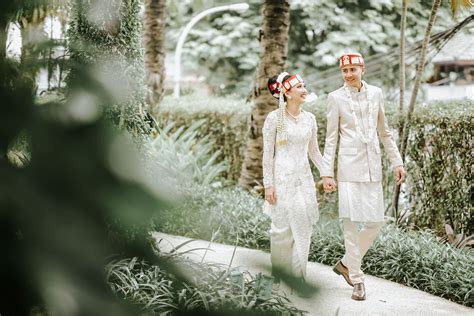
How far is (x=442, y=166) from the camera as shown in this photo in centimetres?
714

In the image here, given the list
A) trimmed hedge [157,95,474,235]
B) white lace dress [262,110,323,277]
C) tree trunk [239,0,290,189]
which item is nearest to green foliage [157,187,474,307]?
white lace dress [262,110,323,277]

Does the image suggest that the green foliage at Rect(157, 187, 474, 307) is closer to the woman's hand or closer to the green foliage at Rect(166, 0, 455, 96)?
the woman's hand

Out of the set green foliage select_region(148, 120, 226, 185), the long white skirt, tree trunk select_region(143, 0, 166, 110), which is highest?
tree trunk select_region(143, 0, 166, 110)

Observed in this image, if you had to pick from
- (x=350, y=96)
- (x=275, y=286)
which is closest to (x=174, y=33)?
(x=350, y=96)

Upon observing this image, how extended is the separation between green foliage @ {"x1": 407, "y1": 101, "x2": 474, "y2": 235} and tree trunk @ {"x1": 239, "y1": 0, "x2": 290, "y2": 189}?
186 cm

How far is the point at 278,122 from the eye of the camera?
16.4 feet

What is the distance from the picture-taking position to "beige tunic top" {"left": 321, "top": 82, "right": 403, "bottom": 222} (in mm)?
5039

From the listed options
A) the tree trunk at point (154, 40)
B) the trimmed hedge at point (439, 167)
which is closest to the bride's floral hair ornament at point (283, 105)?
the trimmed hedge at point (439, 167)

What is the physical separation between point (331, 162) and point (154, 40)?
232 inches

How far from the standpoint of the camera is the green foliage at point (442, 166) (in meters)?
6.88

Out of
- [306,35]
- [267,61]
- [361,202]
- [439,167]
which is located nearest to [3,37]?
[361,202]

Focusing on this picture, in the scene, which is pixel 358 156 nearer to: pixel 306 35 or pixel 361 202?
pixel 361 202

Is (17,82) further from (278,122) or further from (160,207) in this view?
(278,122)

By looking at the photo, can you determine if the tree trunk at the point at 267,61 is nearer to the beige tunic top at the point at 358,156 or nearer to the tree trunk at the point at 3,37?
the beige tunic top at the point at 358,156
